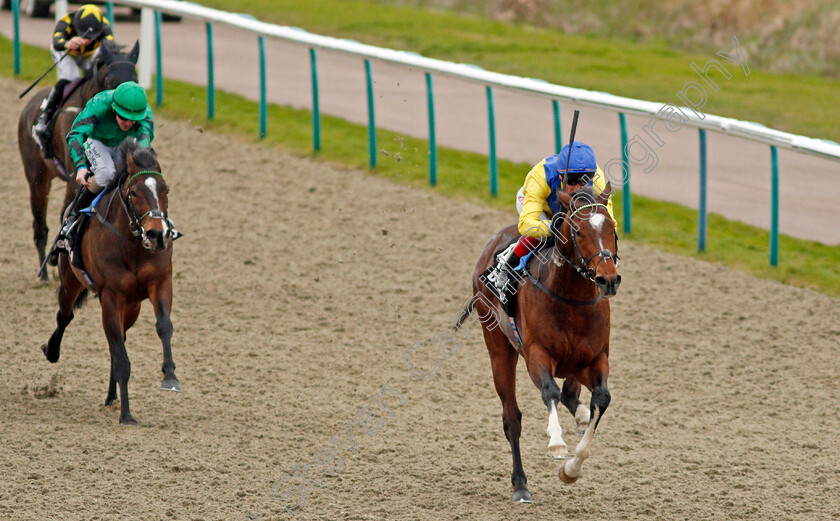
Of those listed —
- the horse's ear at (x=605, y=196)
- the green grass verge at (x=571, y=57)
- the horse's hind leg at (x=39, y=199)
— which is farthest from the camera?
the green grass verge at (x=571, y=57)

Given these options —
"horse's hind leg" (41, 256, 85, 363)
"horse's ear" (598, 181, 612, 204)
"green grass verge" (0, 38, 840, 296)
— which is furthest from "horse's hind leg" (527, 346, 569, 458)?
"green grass verge" (0, 38, 840, 296)

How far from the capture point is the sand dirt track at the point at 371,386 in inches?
247

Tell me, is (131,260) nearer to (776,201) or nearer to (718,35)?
(776,201)

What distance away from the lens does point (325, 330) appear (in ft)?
30.0

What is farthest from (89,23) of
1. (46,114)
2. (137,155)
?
(137,155)

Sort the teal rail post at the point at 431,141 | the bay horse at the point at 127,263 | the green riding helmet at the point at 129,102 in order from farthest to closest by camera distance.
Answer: the teal rail post at the point at 431,141, the green riding helmet at the point at 129,102, the bay horse at the point at 127,263

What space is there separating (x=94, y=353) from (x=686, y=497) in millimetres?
4340

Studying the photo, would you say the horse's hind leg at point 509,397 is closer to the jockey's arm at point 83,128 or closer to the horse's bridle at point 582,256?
the horse's bridle at point 582,256

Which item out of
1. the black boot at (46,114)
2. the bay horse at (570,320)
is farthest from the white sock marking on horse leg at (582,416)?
the black boot at (46,114)

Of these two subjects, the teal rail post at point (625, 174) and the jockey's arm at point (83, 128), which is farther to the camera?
the teal rail post at point (625, 174)

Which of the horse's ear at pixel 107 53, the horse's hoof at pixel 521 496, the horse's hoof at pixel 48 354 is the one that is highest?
the horse's ear at pixel 107 53

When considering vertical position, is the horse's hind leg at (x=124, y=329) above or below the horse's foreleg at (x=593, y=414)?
below

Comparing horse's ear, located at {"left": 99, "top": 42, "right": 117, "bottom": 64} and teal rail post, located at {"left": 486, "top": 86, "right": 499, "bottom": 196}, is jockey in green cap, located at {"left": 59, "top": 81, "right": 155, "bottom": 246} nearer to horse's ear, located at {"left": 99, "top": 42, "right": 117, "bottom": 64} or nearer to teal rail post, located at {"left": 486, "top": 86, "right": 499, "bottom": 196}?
horse's ear, located at {"left": 99, "top": 42, "right": 117, "bottom": 64}

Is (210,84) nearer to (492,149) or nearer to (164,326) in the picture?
(492,149)
